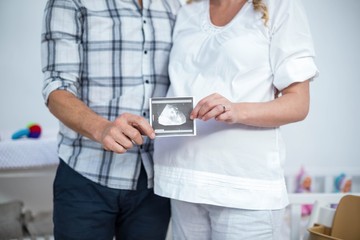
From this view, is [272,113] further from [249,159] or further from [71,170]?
[71,170]

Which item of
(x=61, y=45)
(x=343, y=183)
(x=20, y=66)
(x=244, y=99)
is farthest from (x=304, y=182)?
(x=20, y=66)

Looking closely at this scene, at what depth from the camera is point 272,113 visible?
2.80 ft

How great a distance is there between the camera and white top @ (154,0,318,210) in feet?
2.85

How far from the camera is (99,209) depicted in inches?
41.4

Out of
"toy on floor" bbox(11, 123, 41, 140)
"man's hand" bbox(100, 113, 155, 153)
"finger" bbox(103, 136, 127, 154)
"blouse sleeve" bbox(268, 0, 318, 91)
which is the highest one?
"blouse sleeve" bbox(268, 0, 318, 91)

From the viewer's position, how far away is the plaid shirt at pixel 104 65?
3.34ft

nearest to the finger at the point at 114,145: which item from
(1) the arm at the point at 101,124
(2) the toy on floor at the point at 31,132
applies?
(1) the arm at the point at 101,124

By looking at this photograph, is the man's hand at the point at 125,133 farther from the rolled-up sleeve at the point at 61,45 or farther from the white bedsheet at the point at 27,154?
the white bedsheet at the point at 27,154

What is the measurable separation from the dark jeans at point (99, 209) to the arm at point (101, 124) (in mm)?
193

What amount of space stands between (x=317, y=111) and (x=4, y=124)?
1.83 meters

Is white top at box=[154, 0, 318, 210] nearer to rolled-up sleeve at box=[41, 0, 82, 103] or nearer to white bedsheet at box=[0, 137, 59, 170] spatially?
rolled-up sleeve at box=[41, 0, 82, 103]

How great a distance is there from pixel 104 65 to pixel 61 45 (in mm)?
127

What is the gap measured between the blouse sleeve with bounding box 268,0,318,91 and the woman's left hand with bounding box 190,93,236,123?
154 millimetres

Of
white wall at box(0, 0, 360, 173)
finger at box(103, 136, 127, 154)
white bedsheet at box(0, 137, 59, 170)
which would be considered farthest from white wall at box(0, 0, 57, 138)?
finger at box(103, 136, 127, 154)
